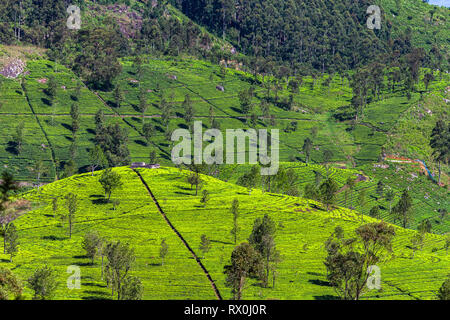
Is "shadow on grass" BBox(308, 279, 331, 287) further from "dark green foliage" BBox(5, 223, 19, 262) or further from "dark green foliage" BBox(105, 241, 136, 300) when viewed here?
"dark green foliage" BBox(5, 223, 19, 262)

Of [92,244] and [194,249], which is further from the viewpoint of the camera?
[194,249]

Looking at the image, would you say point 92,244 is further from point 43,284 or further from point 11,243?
point 43,284

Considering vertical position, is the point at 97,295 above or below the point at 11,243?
below

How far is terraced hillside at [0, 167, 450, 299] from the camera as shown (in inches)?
5172

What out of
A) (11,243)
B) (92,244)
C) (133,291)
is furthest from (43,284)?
(11,243)

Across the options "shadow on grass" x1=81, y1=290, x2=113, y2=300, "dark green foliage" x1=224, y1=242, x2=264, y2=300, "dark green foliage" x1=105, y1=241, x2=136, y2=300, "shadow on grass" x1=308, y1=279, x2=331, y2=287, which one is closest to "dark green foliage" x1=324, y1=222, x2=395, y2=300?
"shadow on grass" x1=308, y1=279, x2=331, y2=287

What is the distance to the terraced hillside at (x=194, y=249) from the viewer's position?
131m

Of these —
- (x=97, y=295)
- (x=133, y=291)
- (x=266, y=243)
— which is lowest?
(x=97, y=295)

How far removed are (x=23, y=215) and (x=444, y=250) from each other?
14635 cm

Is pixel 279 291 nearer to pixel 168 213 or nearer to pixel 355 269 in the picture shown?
pixel 355 269

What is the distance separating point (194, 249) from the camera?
157750 millimetres
